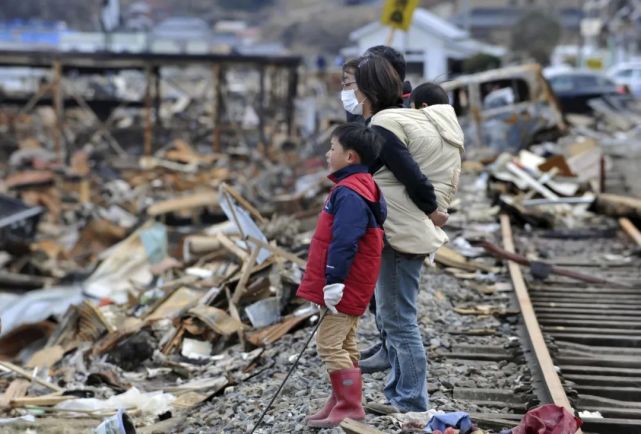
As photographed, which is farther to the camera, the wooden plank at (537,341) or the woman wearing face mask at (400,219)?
the wooden plank at (537,341)

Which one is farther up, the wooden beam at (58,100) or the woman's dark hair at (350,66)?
the woman's dark hair at (350,66)

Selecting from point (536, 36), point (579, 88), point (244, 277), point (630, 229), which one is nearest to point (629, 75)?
point (579, 88)

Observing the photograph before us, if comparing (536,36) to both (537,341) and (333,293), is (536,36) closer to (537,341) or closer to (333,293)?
(537,341)

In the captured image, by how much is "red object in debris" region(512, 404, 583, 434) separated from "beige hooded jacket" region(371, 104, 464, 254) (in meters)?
0.99

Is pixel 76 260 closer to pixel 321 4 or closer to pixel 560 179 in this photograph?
pixel 560 179

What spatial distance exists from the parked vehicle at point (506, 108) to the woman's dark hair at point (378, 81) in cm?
1575

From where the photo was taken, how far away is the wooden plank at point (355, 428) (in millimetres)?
4749

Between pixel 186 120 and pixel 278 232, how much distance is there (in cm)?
2818

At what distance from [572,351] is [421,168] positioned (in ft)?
9.02

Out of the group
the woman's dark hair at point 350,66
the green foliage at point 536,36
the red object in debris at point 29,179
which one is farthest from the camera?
the green foliage at point 536,36

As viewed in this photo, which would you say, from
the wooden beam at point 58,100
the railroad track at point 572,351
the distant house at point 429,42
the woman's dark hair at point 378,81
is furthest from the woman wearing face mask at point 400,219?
the distant house at point 429,42

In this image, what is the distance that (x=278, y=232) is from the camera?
10703mm

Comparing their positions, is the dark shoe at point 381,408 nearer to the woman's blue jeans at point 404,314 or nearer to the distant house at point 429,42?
the woman's blue jeans at point 404,314

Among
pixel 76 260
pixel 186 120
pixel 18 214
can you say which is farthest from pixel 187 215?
pixel 186 120
